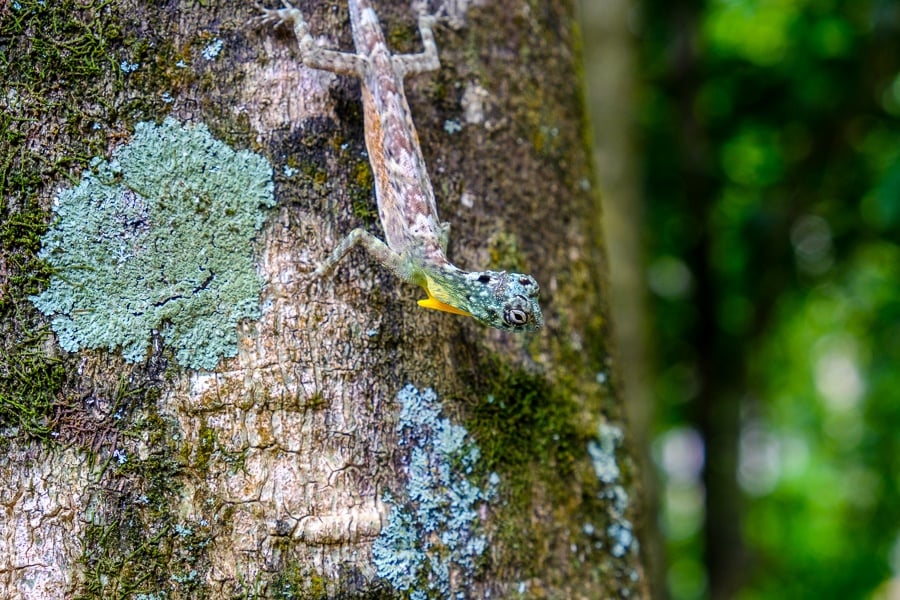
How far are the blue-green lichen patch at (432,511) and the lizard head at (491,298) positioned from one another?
1.03 ft

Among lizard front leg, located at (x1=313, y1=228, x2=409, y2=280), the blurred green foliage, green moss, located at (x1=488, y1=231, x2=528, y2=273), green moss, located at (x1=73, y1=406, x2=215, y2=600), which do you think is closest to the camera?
green moss, located at (x1=73, y1=406, x2=215, y2=600)

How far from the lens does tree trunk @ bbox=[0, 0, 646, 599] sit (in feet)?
7.00

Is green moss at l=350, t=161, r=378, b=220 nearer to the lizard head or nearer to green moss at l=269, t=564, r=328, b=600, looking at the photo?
the lizard head

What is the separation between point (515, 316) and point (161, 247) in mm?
1138

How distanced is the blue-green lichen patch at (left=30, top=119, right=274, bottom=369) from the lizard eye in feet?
2.63

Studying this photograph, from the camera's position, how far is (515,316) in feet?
8.04

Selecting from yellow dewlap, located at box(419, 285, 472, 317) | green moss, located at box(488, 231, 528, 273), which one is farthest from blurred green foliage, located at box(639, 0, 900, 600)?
yellow dewlap, located at box(419, 285, 472, 317)

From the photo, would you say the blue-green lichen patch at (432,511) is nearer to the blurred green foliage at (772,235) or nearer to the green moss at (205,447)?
the green moss at (205,447)

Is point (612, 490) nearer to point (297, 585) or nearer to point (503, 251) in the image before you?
point (503, 251)

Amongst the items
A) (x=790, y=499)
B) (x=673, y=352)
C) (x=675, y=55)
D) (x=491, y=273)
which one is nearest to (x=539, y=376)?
(x=491, y=273)

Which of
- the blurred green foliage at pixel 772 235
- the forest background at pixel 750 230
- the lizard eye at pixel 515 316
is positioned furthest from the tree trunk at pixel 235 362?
the blurred green foliage at pixel 772 235

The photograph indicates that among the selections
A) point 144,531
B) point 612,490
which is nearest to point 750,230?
point 612,490

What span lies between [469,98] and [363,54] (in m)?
0.42

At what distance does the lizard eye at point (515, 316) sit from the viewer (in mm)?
2445
